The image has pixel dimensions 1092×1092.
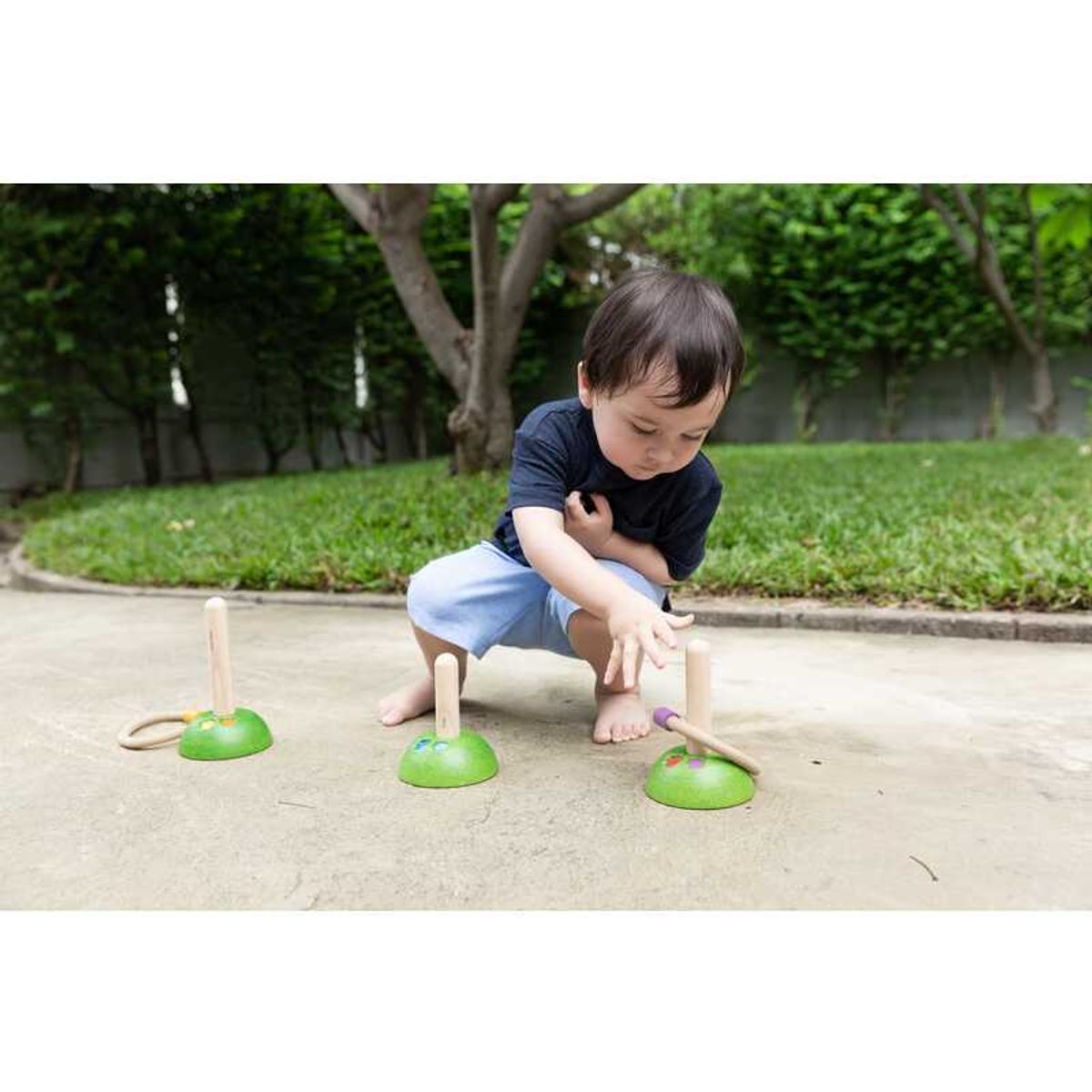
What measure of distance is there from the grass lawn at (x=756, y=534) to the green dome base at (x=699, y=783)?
1962 mm

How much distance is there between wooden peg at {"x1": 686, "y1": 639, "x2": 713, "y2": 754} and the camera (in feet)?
6.26

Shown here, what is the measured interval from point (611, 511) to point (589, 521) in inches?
2.7

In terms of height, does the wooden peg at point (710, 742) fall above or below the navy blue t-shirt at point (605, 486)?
below

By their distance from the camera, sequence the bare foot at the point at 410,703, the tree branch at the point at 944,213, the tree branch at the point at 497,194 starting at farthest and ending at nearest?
the tree branch at the point at 944,213 → the tree branch at the point at 497,194 → the bare foot at the point at 410,703

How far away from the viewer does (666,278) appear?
1945 millimetres

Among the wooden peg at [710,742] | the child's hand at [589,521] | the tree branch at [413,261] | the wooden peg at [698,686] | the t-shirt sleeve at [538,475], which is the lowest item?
the wooden peg at [710,742]

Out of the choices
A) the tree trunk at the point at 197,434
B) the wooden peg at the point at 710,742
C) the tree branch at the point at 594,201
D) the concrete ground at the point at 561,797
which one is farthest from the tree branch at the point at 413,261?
the wooden peg at the point at 710,742

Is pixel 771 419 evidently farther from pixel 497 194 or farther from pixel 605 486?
pixel 605 486

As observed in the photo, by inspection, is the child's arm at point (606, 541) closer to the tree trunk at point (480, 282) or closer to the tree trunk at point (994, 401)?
the tree trunk at point (480, 282)

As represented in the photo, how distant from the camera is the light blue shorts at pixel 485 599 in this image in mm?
2346

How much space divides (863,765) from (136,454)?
9415 millimetres

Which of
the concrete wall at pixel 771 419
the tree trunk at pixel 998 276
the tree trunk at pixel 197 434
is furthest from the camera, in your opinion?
the concrete wall at pixel 771 419

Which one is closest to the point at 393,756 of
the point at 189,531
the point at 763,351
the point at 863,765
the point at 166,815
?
the point at 166,815

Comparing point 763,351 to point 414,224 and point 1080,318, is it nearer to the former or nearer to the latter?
point 1080,318
